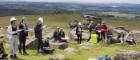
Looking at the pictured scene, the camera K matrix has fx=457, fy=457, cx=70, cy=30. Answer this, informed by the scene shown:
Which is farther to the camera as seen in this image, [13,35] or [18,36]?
[18,36]

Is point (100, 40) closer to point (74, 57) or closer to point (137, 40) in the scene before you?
point (137, 40)

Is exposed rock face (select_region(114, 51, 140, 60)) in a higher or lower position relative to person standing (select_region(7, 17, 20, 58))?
lower

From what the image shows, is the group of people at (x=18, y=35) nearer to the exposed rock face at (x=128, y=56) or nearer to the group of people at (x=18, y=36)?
the group of people at (x=18, y=36)

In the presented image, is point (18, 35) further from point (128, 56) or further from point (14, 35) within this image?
point (128, 56)

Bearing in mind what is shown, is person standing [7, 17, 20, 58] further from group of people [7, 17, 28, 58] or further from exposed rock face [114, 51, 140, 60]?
exposed rock face [114, 51, 140, 60]

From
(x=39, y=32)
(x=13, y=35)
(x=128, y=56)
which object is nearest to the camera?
(x=128, y=56)

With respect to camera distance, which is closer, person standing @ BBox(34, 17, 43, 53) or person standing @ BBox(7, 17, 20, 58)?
person standing @ BBox(7, 17, 20, 58)

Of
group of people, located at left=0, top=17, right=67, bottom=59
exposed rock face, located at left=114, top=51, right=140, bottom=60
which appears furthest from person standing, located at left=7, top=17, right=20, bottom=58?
exposed rock face, located at left=114, top=51, right=140, bottom=60

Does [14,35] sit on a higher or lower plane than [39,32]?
higher

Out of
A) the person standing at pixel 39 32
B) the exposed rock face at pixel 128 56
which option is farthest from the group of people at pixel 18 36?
the exposed rock face at pixel 128 56

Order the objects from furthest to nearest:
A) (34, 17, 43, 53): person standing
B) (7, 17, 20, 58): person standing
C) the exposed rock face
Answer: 1. (34, 17, 43, 53): person standing
2. (7, 17, 20, 58): person standing
3. the exposed rock face

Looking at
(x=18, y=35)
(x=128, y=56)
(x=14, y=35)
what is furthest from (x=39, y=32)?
(x=128, y=56)

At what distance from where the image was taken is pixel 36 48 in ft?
99.4

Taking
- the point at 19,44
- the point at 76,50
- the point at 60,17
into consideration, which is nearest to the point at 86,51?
the point at 76,50
